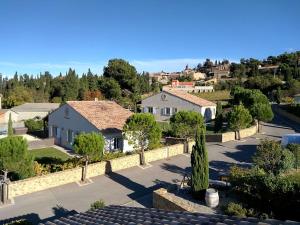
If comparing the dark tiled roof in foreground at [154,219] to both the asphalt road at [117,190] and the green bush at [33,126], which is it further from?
the green bush at [33,126]

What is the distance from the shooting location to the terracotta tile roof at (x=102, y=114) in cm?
3397

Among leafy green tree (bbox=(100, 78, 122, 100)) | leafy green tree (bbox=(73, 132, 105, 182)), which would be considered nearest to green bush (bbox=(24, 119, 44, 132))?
leafy green tree (bbox=(100, 78, 122, 100))

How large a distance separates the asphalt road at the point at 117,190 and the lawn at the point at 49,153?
815cm

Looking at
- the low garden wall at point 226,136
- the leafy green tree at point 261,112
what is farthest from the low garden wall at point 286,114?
the low garden wall at point 226,136

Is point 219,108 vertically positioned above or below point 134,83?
below

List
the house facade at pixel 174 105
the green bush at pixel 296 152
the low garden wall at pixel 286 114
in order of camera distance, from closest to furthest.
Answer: the green bush at pixel 296 152, the house facade at pixel 174 105, the low garden wall at pixel 286 114

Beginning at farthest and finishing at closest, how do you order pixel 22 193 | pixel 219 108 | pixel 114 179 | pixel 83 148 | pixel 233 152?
pixel 219 108
pixel 233 152
pixel 114 179
pixel 83 148
pixel 22 193

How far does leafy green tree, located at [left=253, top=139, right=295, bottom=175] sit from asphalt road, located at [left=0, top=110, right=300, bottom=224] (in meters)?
3.67

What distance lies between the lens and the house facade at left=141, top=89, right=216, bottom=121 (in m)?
51.2

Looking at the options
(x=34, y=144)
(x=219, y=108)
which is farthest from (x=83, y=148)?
(x=219, y=108)

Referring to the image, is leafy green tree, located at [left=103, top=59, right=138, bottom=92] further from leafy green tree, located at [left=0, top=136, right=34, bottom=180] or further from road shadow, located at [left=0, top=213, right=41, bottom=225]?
road shadow, located at [left=0, top=213, right=41, bottom=225]

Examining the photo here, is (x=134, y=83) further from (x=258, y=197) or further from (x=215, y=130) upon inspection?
(x=258, y=197)

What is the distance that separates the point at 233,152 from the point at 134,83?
45.3 metres

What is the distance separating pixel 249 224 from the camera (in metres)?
5.71
